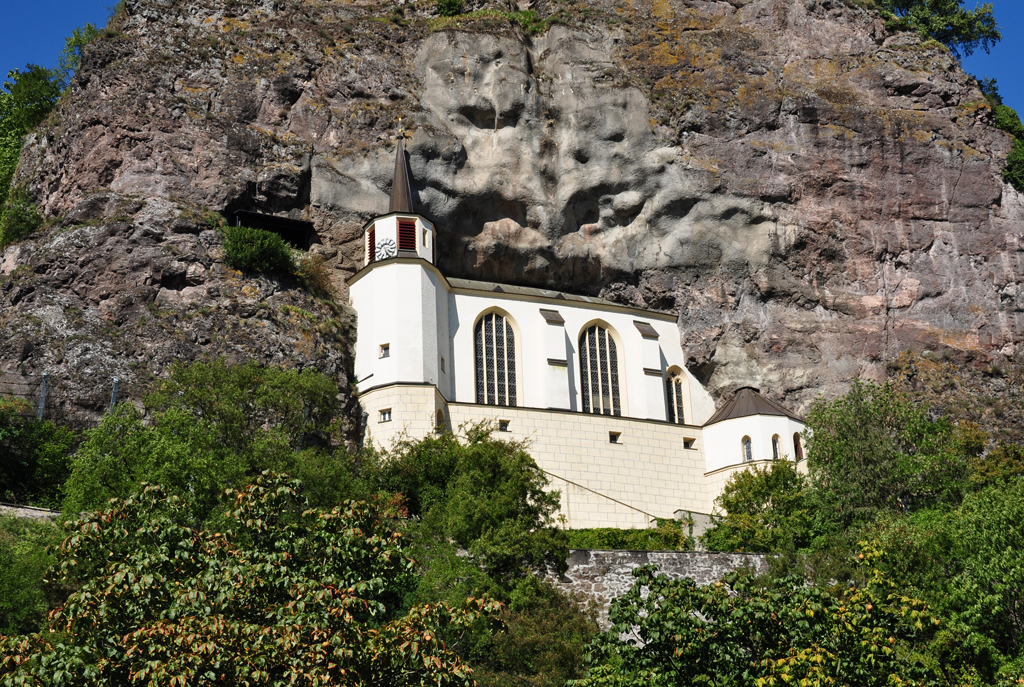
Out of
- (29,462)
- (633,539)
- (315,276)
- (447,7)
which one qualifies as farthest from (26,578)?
(447,7)

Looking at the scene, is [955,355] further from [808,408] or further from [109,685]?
[109,685]

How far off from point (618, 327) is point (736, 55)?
14957 millimetres

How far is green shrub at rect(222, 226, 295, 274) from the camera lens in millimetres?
44188

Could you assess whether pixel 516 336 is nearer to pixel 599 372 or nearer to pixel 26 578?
pixel 599 372

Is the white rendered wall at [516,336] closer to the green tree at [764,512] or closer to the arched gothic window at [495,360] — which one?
the arched gothic window at [495,360]

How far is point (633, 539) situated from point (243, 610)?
942 inches

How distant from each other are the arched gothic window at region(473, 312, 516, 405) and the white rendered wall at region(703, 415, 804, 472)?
30.0 feet

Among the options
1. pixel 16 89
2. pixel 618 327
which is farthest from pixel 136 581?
pixel 16 89

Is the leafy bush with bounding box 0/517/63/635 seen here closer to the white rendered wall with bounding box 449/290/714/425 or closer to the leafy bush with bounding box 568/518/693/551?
the leafy bush with bounding box 568/518/693/551

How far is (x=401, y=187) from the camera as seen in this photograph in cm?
4875

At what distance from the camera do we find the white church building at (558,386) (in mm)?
45219

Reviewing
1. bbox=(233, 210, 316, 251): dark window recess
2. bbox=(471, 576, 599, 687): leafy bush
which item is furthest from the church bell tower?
bbox=(471, 576, 599, 687): leafy bush

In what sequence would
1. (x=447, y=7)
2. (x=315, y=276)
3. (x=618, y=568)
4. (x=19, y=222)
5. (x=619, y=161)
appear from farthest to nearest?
(x=447, y=7), (x=619, y=161), (x=315, y=276), (x=19, y=222), (x=618, y=568)

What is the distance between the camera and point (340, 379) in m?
43.7
